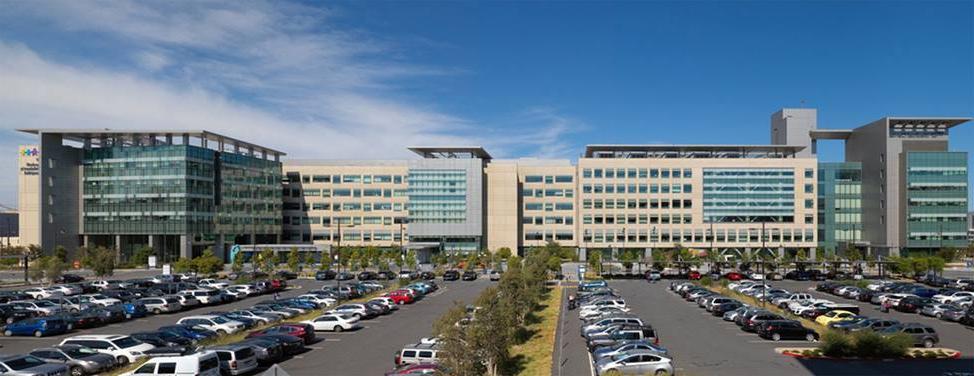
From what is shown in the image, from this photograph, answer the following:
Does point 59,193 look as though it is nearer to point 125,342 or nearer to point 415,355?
point 125,342

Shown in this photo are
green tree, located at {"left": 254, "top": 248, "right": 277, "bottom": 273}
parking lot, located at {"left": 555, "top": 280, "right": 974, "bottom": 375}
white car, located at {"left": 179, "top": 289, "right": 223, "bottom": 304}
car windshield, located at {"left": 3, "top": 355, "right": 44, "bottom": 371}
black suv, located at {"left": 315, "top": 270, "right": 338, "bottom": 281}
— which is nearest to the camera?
car windshield, located at {"left": 3, "top": 355, "right": 44, "bottom": 371}

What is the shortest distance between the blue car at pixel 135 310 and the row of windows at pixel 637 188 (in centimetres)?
7813

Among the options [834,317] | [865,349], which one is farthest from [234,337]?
[834,317]

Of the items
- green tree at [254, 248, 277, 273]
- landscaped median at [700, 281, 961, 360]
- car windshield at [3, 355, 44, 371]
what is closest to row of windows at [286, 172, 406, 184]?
green tree at [254, 248, 277, 273]

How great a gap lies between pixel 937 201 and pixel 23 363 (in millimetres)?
122316

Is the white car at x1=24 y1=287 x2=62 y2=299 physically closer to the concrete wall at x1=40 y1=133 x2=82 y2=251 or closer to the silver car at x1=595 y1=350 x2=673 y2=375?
the concrete wall at x1=40 y1=133 x2=82 y2=251

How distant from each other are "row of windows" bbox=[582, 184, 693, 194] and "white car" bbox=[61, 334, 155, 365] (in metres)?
88.9

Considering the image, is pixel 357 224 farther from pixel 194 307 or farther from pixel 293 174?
pixel 194 307

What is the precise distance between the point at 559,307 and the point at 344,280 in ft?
111

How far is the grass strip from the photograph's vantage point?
2836 cm

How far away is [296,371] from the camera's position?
1109 inches

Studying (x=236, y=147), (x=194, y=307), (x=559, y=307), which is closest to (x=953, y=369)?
(x=559, y=307)

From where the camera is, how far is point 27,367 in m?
25.8

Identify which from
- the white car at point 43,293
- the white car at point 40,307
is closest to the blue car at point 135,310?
the white car at point 40,307
